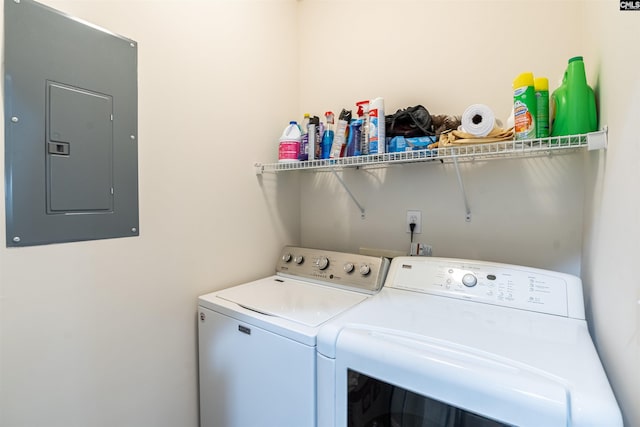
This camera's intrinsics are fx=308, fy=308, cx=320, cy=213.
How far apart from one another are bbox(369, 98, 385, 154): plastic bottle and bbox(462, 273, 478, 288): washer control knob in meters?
0.62

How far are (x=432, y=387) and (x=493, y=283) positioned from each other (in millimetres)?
612

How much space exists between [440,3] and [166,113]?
1383 millimetres

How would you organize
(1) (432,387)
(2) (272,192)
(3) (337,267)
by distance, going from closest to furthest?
(1) (432,387), (3) (337,267), (2) (272,192)

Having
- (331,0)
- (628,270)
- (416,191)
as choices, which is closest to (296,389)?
(628,270)

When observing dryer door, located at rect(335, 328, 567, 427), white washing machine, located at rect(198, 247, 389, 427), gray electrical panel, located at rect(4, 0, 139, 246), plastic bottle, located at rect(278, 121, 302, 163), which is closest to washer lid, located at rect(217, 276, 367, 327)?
white washing machine, located at rect(198, 247, 389, 427)

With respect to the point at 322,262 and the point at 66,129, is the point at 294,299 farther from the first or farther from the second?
the point at 66,129

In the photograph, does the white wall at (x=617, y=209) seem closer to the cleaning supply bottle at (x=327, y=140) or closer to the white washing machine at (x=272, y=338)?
the white washing machine at (x=272, y=338)

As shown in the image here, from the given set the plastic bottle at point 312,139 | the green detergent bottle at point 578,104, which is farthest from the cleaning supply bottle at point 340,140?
the green detergent bottle at point 578,104

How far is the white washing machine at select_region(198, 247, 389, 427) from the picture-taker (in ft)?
3.34

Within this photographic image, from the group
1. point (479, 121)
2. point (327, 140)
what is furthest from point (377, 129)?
point (479, 121)

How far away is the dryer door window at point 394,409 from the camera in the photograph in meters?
0.78

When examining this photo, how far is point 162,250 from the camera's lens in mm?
1287

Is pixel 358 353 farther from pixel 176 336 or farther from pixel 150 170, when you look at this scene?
pixel 150 170

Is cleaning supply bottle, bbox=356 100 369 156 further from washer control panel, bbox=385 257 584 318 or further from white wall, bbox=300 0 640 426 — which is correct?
washer control panel, bbox=385 257 584 318
